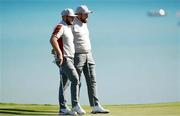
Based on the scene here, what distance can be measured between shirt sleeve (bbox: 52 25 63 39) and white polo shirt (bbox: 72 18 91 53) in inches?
14.7

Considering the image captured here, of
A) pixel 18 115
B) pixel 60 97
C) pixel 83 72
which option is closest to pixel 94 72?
pixel 83 72

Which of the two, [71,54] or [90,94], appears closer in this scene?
[71,54]

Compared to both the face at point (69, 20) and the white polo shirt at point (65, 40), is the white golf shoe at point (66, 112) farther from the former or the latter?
the face at point (69, 20)

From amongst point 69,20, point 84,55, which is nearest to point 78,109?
point 84,55

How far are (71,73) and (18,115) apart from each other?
1.07 m

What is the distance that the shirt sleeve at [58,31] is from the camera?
24.6 ft

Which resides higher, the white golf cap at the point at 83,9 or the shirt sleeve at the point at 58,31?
the white golf cap at the point at 83,9

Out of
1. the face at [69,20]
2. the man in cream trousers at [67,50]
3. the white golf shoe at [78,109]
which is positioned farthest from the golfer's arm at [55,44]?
the white golf shoe at [78,109]

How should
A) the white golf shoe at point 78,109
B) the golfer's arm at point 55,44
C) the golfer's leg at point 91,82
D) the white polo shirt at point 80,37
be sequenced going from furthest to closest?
the golfer's leg at point 91,82 → the white polo shirt at point 80,37 → the white golf shoe at point 78,109 → the golfer's arm at point 55,44

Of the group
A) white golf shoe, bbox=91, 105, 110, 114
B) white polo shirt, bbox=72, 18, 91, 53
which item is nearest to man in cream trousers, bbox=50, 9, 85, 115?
white polo shirt, bbox=72, 18, 91, 53

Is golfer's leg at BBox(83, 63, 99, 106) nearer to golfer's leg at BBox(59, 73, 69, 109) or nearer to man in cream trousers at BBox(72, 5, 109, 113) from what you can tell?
man in cream trousers at BBox(72, 5, 109, 113)

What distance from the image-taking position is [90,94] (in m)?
8.18

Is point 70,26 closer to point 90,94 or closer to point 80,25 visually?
point 80,25

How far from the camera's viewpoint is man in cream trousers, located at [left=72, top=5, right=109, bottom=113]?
25.9ft
